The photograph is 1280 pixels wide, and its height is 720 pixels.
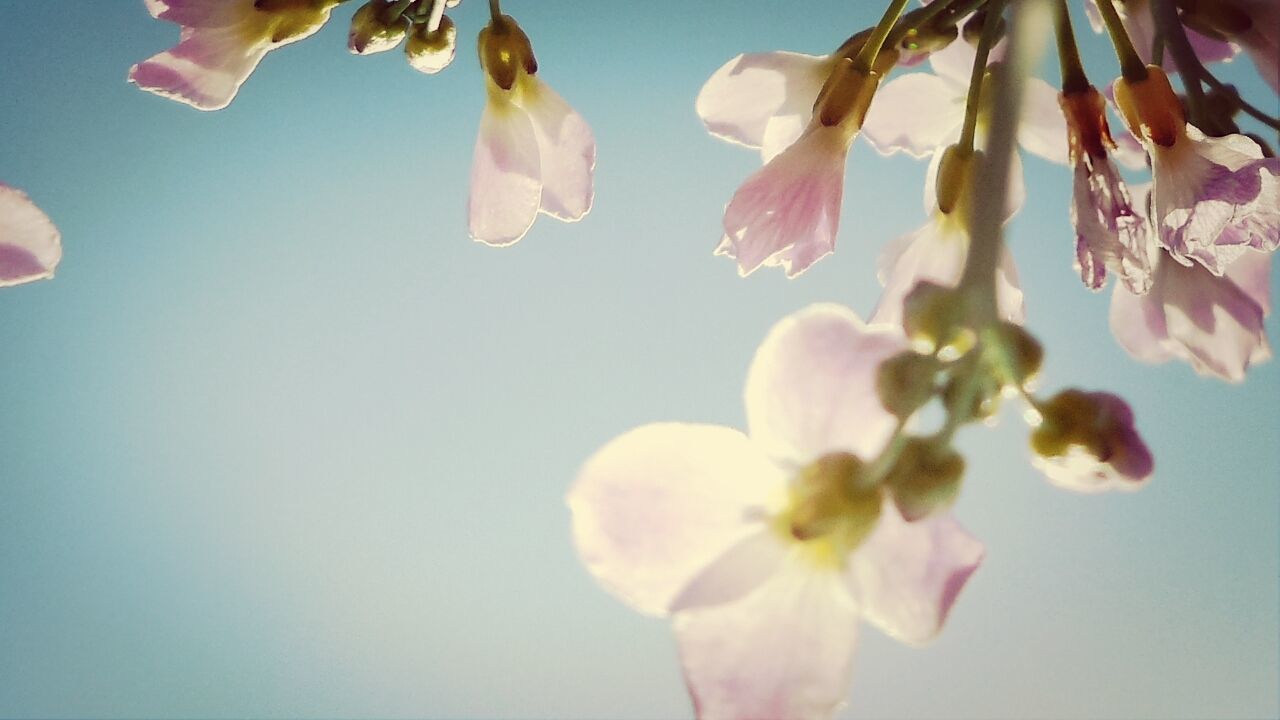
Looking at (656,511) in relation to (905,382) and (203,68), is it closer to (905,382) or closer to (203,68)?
(905,382)

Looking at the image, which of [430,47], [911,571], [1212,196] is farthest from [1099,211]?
[430,47]

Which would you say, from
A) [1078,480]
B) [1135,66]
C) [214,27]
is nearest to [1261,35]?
[1135,66]

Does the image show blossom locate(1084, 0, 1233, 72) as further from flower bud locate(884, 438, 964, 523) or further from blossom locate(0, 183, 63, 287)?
blossom locate(0, 183, 63, 287)

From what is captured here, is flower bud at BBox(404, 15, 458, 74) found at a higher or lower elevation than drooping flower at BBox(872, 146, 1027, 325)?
higher

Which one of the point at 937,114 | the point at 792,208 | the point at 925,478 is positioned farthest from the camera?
the point at 937,114

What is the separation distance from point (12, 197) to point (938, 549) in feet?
0.89

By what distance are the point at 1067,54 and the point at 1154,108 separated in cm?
3

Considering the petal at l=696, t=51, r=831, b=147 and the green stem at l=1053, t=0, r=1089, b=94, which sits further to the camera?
the petal at l=696, t=51, r=831, b=147

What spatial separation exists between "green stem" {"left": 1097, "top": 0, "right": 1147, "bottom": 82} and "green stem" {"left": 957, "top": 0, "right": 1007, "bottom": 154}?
0.03 metres

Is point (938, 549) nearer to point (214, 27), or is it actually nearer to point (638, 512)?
point (638, 512)

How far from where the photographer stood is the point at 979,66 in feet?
0.90

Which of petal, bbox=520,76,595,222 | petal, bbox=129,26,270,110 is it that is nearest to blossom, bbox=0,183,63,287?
petal, bbox=129,26,270,110

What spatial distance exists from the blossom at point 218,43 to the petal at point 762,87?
0.52 ft

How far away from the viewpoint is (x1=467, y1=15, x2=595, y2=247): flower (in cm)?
36
